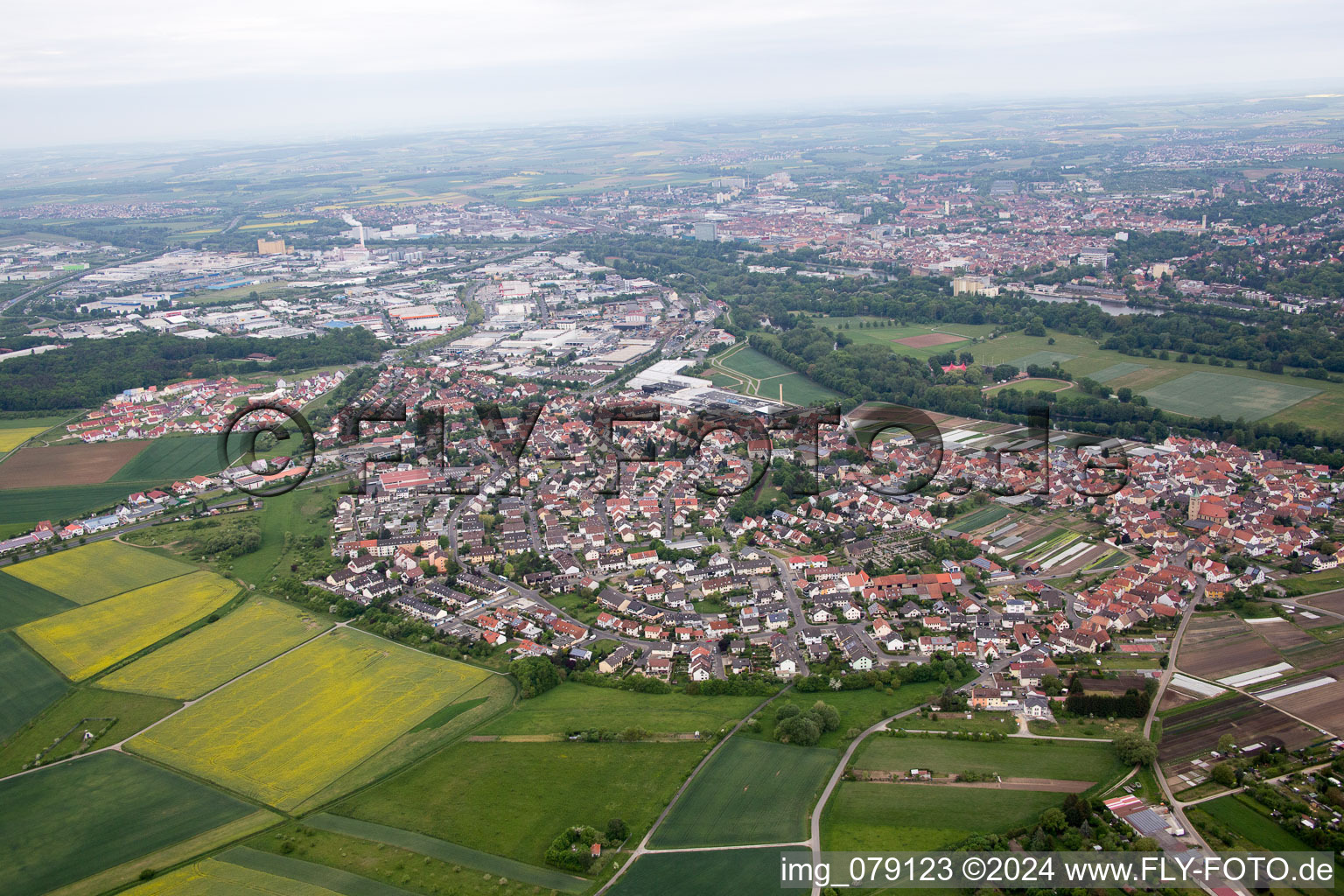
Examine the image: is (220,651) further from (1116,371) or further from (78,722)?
(1116,371)

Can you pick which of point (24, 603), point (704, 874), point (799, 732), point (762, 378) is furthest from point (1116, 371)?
point (24, 603)

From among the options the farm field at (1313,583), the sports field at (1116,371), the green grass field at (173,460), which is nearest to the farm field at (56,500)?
the green grass field at (173,460)

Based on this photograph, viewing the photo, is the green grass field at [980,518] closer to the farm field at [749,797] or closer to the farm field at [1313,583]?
the farm field at [1313,583]

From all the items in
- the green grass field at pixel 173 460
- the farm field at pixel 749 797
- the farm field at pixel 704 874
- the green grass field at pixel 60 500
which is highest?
the green grass field at pixel 173 460

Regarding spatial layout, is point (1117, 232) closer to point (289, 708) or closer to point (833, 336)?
point (833, 336)

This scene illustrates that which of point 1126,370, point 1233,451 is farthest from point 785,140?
point 1233,451
